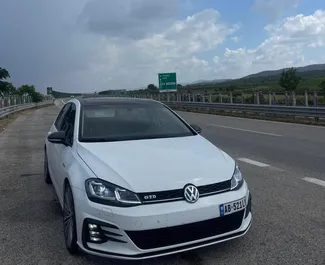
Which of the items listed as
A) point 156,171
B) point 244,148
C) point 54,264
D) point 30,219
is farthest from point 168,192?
point 244,148

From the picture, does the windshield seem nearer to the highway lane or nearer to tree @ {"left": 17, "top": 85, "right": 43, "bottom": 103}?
the highway lane

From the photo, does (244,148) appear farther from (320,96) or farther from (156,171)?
(320,96)

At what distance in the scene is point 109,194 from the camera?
128 inches

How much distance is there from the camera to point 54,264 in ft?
11.6

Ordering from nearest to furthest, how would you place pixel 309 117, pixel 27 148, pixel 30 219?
pixel 30 219 → pixel 27 148 → pixel 309 117

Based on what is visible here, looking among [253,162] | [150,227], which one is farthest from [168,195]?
[253,162]

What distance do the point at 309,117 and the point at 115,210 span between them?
16.3 m

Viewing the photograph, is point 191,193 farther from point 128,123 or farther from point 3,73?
point 3,73

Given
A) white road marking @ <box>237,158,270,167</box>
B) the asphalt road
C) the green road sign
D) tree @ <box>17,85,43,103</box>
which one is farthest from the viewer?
tree @ <box>17,85,43,103</box>

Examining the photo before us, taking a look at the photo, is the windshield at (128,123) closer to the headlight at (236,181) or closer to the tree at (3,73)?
the headlight at (236,181)

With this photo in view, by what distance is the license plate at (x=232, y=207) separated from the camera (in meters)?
3.32

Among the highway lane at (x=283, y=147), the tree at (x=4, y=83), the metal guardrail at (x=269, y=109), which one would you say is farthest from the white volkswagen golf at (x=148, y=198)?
the tree at (x=4, y=83)

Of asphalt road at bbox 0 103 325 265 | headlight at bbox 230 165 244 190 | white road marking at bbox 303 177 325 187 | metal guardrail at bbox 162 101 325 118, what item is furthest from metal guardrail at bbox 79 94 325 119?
headlight at bbox 230 165 244 190

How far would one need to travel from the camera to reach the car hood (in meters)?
3.30
